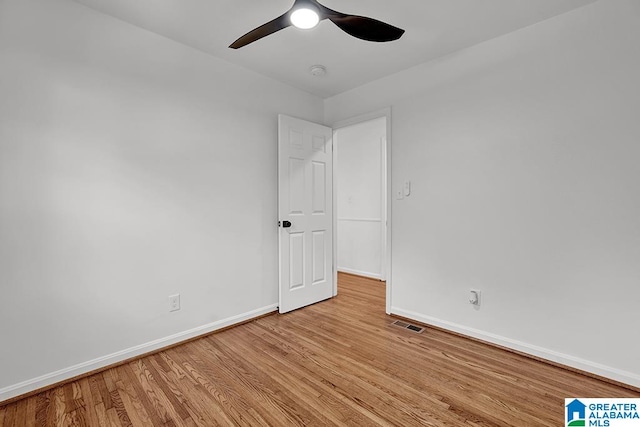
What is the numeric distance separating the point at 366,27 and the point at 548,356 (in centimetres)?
251

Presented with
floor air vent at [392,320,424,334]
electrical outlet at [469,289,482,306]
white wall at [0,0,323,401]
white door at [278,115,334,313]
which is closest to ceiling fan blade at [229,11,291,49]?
white wall at [0,0,323,401]

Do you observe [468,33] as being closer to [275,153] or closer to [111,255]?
[275,153]

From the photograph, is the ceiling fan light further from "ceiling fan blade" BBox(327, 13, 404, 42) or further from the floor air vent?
the floor air vent

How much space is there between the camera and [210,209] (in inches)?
105

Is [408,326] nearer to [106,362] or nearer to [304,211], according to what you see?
[304,211]

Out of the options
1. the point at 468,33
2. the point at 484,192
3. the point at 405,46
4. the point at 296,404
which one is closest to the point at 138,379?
the point at 296,404

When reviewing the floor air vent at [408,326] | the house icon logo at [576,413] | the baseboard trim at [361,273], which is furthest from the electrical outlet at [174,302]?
the baseboard trim at [361,273]

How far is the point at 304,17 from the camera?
5.19ft

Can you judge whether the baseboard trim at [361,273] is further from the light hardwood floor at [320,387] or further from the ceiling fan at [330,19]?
the ceiling fan at [330,19]

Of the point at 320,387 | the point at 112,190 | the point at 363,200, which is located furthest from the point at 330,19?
the point at 363,200

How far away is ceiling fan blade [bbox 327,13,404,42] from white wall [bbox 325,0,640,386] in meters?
1.21

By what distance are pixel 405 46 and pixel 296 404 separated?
8.93ft

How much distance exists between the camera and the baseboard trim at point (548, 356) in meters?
1.89

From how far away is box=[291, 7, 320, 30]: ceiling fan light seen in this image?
5.06ft
